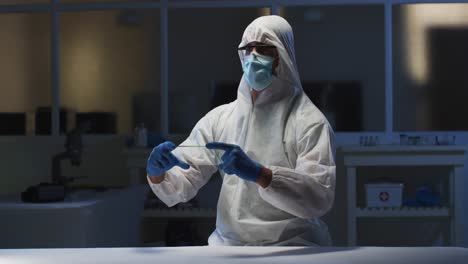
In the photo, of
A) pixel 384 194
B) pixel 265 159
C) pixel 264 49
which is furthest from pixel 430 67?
pixel 265 159

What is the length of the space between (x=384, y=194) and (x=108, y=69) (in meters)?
2.14

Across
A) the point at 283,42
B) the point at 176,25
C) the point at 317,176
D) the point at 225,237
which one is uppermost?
the point at 176,25

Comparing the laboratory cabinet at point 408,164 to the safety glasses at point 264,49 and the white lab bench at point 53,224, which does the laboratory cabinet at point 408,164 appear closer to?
the white lab bench at point 53,224

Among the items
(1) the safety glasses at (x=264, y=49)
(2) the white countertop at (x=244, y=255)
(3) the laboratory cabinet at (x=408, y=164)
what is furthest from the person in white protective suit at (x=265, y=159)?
(3) the laboratory cabinet at (x=408, y=164)

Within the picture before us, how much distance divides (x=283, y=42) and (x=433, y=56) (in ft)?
8.99

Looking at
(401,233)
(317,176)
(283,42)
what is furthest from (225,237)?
(401,233)

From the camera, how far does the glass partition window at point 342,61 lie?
4656 millimetres

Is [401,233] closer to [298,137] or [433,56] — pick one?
[433,56]

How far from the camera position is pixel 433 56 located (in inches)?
187

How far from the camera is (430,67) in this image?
474 centimetres

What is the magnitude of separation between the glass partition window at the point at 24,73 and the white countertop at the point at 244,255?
10.0 ft

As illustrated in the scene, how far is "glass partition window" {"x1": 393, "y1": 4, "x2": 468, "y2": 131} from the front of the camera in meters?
4.66

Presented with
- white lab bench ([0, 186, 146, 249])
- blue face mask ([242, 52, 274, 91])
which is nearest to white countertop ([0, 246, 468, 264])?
blue face mask ([242, 52, 274, 91])

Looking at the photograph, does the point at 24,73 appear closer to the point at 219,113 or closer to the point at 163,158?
the point at 219,113
